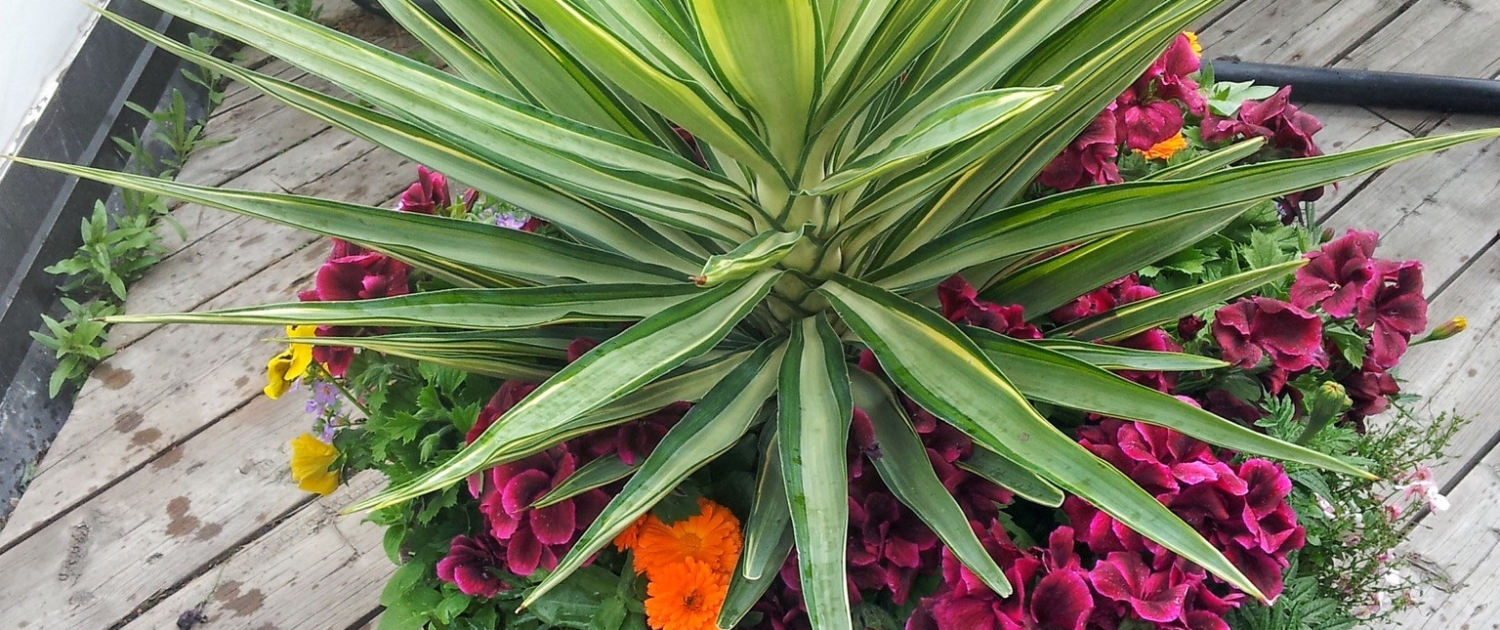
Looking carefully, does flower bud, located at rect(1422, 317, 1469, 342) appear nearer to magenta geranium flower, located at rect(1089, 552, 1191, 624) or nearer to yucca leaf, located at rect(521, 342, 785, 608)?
magenta geranium flower, located at rect(1089, 552, 1191, 624)

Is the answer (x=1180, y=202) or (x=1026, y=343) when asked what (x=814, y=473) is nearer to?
(x=1026, y=343)

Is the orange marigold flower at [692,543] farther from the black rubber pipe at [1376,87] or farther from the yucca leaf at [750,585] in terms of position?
the black rubber pipe at [1376,87]

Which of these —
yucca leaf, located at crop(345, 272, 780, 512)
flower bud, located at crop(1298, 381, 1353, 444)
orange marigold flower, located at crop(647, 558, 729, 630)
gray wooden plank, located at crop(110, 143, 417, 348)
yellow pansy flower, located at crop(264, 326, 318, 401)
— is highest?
yucca leaf, located at crop(345, 272, 780, 512)

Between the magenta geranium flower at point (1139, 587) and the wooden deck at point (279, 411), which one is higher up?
the magenta geranium flower at point (1139, 587)

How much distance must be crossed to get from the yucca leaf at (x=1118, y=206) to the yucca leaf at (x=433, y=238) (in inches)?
9.7

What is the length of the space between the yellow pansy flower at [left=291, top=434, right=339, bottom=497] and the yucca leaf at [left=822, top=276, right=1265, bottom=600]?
633 millimetres

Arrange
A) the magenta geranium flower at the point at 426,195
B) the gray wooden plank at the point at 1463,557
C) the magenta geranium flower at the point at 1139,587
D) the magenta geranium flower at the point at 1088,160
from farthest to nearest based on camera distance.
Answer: the gray wooden plank at the point at 1463,557 < the magenta geranium flower at the point at 426,195 < the magenta geranium flower at the point at 1088,160 < the magenta geranium flower at the point at 1139,587

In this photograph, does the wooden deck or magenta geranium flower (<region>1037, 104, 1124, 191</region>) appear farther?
the wooden deck

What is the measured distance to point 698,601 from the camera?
837 millimetres

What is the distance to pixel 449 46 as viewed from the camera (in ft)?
3.05

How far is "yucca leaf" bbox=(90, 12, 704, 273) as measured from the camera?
810 mm

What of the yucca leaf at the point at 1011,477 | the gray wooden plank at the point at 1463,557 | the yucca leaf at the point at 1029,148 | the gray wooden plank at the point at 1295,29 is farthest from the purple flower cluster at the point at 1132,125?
the gray wooden plank at the point at 1295,29

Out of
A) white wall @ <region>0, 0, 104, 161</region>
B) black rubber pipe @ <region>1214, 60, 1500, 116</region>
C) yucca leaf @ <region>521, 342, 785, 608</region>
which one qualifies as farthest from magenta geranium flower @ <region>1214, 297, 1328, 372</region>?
white wall @ <region>0, 0, 104, 161</region>

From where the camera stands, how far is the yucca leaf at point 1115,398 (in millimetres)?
662
